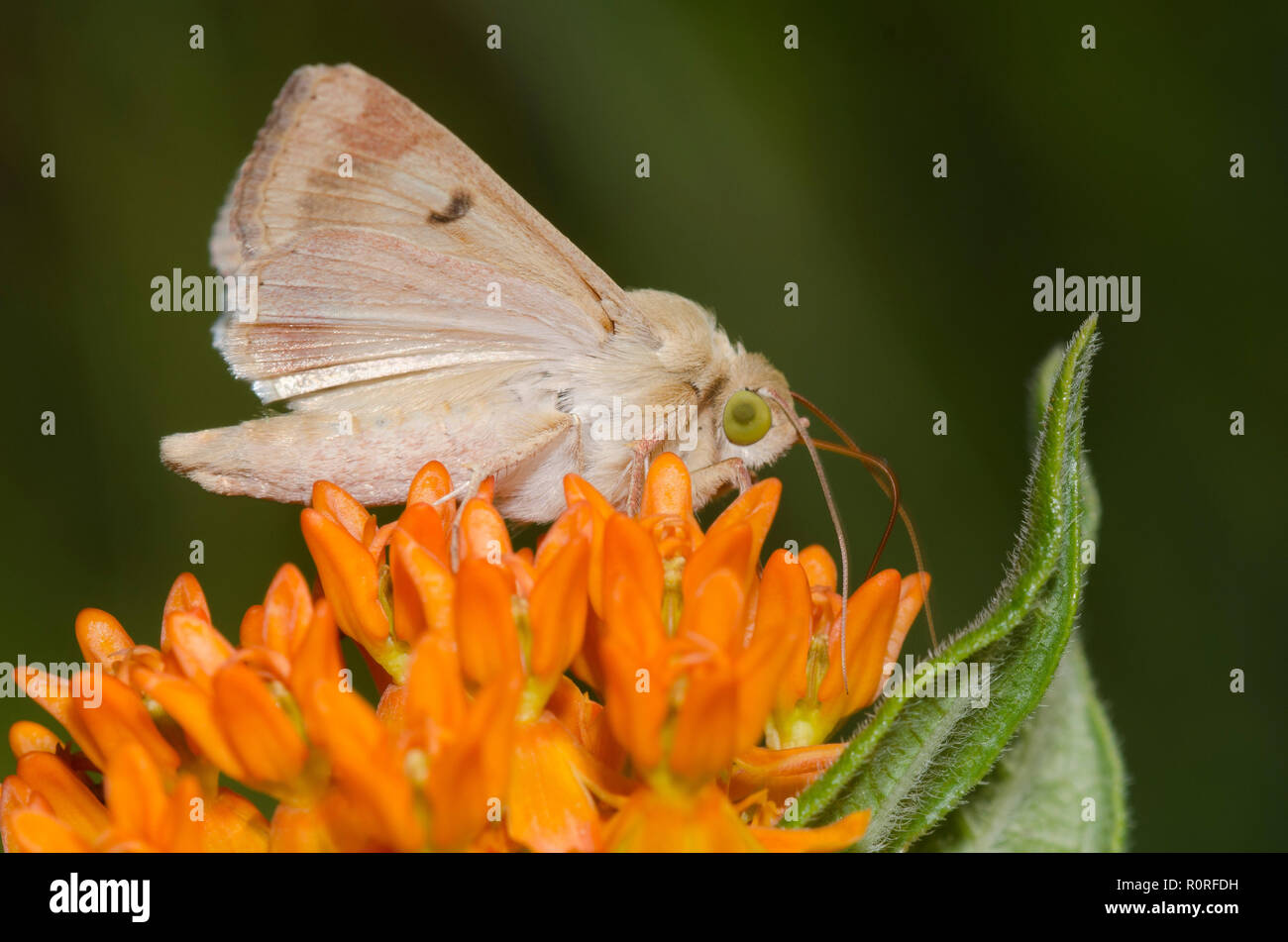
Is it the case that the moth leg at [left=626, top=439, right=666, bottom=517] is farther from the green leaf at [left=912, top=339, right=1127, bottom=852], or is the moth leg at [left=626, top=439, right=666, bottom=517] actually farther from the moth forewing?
the green leaf at [left=912, top=339, right=1127, bottom=852]

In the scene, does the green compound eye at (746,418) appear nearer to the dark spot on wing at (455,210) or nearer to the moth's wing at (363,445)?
the moth's wing at (363,445)

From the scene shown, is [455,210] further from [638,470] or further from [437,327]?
[638,470]

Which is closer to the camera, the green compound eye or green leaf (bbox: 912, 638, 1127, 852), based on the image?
green leaf (bbox: 912, 638, 1127, 852)

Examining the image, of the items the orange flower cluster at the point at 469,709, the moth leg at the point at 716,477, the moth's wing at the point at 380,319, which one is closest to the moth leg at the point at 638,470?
the moth leg at the point at 716,477

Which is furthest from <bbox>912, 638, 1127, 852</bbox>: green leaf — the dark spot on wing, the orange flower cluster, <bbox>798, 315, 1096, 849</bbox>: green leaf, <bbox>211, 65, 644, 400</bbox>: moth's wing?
→ the dark spot on wing
